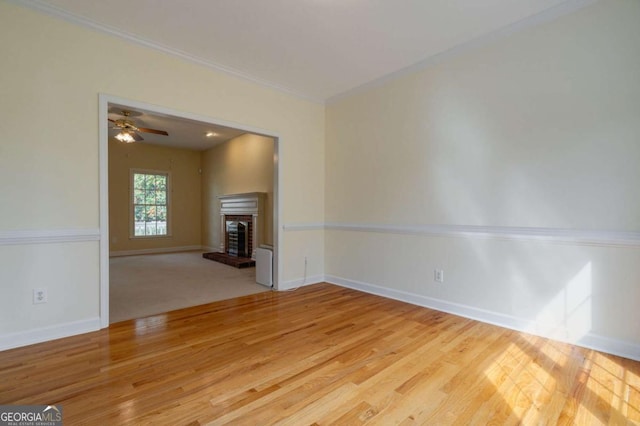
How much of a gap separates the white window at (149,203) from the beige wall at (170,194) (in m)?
0.11

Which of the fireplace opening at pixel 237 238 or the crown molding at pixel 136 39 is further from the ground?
the crown molding at pixel 136 39

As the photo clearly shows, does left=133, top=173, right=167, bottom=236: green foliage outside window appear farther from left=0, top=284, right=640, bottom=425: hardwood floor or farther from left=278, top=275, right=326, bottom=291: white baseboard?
left=0, top=284, right=640, bottom=425: hardwood floor

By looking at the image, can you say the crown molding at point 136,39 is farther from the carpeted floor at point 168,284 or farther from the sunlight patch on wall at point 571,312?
the sunlight patch on wall at point 571,312

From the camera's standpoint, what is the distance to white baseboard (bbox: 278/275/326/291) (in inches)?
164

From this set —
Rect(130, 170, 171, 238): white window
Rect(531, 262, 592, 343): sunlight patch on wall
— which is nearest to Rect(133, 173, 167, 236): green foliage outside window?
Rect(130, 170, 171, 238): white window

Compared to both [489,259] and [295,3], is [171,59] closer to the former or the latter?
[295,3]

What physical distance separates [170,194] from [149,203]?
21.6 inches

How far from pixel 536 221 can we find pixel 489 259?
54 centimetres

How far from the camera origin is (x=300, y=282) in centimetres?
435

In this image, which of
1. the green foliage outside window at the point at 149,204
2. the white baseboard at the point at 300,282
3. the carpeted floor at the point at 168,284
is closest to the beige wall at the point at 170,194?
the green foliage outside window at the point at 149,204

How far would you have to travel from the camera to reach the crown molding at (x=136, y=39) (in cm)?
248

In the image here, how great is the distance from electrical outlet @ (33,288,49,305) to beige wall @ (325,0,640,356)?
10.9ft

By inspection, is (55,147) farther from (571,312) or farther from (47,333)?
(571,312)

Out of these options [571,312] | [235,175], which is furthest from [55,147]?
[235,175]
